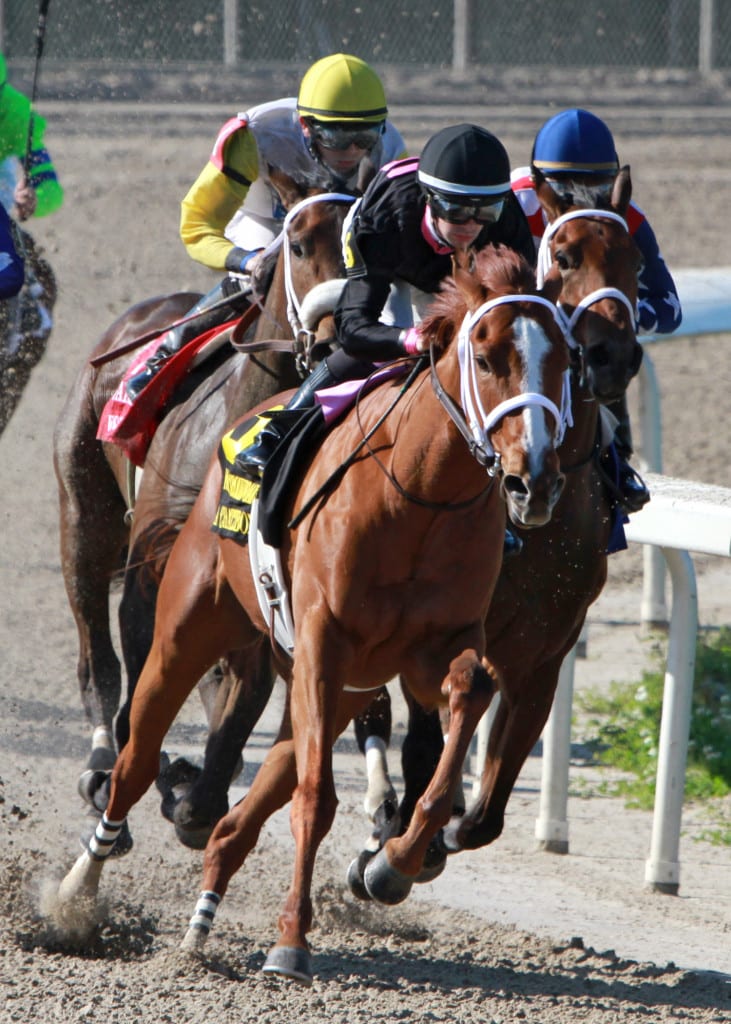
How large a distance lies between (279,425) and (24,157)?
3605 millimetres

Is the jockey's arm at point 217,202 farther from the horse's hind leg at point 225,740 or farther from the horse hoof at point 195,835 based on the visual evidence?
the horse hoof at point 195,835

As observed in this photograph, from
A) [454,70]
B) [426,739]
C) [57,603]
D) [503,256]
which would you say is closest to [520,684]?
[426,739]

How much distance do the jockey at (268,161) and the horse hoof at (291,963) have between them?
2433mm

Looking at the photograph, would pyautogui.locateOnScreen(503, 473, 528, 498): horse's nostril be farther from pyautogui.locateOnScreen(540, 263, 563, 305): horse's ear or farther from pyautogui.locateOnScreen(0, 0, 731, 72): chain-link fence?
pyautogui.locateOnScreen(0, 0, 731, 72): chain-link fence

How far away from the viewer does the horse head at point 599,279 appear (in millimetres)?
4148

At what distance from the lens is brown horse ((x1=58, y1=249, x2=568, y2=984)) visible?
366 cm

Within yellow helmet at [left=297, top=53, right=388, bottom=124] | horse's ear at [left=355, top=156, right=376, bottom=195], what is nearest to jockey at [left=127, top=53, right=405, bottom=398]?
yellow helmet at [left=297, top=53, right=388, bottom=124]

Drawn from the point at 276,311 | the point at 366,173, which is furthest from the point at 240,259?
the point at 366,173

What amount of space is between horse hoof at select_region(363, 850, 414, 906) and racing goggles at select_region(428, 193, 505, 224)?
1.58m

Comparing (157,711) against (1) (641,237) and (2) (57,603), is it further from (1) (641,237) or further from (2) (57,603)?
(2) (57,603)

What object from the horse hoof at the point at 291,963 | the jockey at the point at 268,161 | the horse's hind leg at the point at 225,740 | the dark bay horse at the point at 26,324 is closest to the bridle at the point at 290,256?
the jockey at the point at 268,161

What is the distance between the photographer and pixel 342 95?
17.3 feet

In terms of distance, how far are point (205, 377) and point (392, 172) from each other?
149cm

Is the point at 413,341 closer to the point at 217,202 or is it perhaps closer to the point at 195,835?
the point at 195,835
